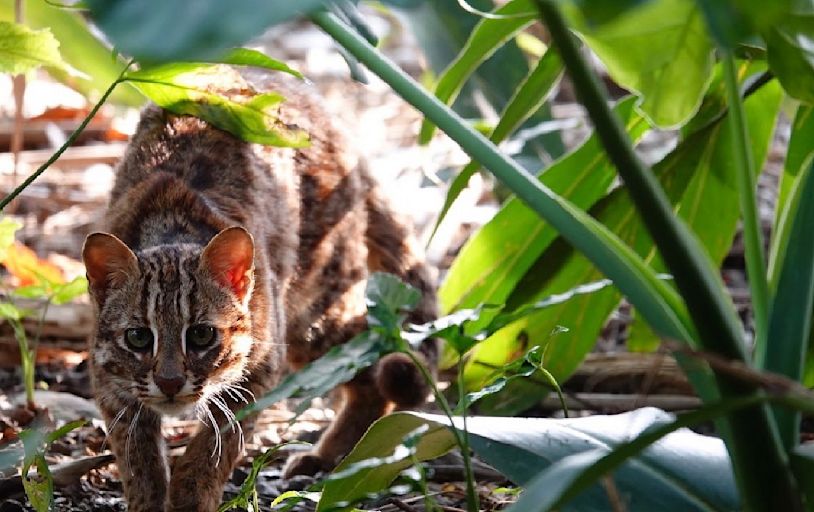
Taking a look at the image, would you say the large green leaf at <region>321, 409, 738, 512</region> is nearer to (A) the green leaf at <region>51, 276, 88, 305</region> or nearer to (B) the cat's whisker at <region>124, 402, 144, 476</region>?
(B) the cat's whisker at <region>124, 402, 144, 476</region>

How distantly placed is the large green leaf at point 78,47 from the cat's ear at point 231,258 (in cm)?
93

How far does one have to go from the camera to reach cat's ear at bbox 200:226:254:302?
9.75 feet

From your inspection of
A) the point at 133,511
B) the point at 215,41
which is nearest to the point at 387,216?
the point at 133,511

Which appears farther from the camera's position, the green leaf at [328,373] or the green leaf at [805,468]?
the green leaf at [328,373]

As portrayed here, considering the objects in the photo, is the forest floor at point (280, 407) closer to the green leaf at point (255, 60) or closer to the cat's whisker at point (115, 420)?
the cat's whisker at point (115, 420)

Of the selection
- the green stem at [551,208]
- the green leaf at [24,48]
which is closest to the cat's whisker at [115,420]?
the green leaf at [24,48]

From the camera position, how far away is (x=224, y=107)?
283 cm

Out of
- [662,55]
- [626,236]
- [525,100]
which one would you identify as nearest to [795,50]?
[662,55]

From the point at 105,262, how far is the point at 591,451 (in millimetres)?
1582

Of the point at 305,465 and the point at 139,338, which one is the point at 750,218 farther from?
the point at 305,465

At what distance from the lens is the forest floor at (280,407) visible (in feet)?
10.4

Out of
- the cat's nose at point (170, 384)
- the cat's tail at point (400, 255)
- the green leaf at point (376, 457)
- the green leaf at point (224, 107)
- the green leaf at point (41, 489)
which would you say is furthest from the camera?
the cat's tail at point (400, 255)

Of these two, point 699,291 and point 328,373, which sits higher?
point 699,291

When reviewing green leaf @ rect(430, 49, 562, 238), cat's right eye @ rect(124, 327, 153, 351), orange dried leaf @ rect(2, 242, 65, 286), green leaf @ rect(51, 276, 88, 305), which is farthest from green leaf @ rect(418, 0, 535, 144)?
orange dried leaf @ rect(2, 242, 65, 286)
